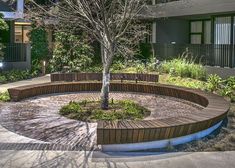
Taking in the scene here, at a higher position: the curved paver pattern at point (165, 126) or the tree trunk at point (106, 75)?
the tree trunk at point (106, 75)

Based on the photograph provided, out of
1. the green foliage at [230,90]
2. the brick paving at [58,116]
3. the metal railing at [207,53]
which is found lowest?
the brick paving at [58,116]

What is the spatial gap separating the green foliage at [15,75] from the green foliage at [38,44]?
3420 millimetres

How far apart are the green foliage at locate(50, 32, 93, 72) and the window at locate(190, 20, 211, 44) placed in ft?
25.5

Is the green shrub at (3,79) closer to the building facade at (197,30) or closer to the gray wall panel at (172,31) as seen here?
the building facade at (197,30)

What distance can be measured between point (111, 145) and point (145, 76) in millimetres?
8651

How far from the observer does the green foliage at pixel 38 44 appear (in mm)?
25109

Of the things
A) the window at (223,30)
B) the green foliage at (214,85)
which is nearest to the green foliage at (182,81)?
the green foliage at (214,85)

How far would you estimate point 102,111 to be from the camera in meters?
10.6

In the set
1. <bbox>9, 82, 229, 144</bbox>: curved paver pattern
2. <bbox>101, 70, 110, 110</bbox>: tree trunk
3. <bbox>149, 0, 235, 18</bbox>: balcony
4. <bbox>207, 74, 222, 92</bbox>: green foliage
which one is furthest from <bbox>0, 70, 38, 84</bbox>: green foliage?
<bbox>9, 82, 229, 144</bbox>: curved paver pattern

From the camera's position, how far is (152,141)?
7.45 metres

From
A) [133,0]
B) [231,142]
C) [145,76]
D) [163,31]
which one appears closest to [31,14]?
[133,0]

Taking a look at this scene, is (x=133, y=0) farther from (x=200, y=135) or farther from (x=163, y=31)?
(x=163, y=31)

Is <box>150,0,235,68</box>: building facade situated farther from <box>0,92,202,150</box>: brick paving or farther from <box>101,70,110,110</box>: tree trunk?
<box>101,70,110,110</box>: tree trunk

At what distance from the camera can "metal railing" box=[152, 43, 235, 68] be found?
17562mm
